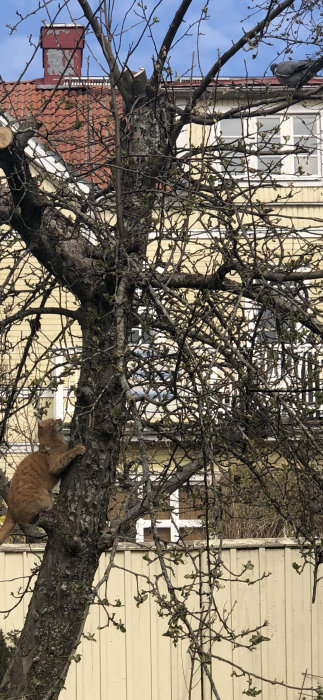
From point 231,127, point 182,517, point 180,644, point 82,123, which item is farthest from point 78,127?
point 231,127

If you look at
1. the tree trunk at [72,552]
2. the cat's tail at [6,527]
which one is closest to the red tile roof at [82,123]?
the tree trunk at [72,552]

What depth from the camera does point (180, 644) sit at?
779 centimetres

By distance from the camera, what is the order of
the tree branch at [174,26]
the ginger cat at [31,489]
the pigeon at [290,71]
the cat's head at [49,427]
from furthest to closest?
the cat's head at [49,427] → the pigeon at [290,71] → the ginger cat at [31,489] → the tree branch at [174,26]

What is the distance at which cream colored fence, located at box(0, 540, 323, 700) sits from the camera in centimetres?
775

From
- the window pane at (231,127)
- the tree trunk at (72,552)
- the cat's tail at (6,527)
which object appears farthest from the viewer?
the window pane at (231,127)

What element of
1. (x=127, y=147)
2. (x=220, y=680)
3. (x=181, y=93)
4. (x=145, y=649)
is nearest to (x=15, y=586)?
(x=145, y=649)

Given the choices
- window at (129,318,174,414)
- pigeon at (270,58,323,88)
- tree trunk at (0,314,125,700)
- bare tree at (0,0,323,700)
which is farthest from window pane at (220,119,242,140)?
tree trunk at (0,314,125,700)

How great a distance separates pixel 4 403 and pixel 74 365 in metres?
1.44

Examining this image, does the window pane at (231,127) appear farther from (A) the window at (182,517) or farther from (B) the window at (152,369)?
(B) the window at (152,369)

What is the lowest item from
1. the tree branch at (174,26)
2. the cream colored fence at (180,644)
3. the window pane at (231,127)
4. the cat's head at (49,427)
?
the cream colored fence at (180,644)

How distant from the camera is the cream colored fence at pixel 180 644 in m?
7.75

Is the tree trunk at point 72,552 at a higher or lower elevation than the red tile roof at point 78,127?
lower

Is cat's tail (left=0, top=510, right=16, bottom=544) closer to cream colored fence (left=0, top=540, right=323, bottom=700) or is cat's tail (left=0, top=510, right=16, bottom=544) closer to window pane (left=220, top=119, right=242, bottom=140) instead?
cream colored fence (left=0, top=540, right=323, bottom=700)

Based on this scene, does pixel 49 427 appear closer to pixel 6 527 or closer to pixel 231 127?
pixel 6 527
